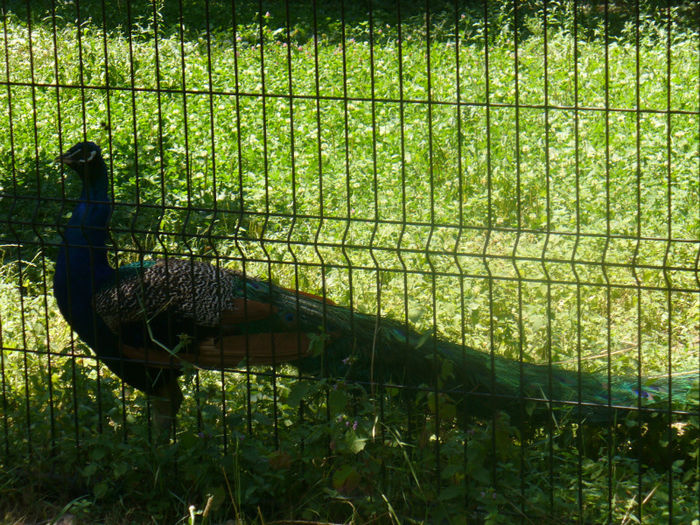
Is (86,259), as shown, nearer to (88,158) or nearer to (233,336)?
(88,158)

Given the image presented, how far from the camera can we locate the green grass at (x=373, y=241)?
372 cm

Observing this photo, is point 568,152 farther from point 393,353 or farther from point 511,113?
point 393,353

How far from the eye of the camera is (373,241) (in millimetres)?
6703

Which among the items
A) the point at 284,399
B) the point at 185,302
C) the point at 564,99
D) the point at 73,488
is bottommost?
the point at 73,488

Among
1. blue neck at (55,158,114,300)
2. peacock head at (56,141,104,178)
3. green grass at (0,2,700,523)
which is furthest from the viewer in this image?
peacock head at (56,141,104,178)

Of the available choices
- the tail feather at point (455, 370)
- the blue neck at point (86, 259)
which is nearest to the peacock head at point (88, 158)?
the blue neck at point (86, 259)

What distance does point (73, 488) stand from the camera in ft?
13.8

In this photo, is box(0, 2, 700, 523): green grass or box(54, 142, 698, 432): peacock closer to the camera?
box(0, 2, 700, 523): green grass

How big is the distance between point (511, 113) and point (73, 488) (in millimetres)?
5938

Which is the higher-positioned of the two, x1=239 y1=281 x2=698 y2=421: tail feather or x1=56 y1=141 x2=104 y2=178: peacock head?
x1=56 y1=141 x2=104 y2=178: peacock head

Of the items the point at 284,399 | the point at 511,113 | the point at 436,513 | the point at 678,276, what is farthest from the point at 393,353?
the point at 511,113

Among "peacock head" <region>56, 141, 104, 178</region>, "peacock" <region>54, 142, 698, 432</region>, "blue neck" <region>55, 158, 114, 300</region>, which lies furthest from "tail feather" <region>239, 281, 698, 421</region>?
"peacock head" <region>56, 141, 104, 178</region>

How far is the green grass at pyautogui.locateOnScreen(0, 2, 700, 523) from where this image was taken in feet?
12.2

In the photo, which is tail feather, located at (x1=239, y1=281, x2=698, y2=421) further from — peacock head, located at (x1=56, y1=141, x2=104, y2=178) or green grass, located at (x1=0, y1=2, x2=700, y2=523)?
peacock head, located at (x1=56, y1=141, x2=104, y2=178)
